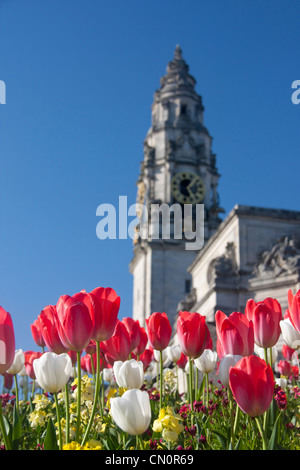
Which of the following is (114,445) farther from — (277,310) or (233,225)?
(233,225)

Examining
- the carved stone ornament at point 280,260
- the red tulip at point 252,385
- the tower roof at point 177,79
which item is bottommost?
the red tulip at point 252,385

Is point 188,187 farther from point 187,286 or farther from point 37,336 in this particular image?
point 37,336

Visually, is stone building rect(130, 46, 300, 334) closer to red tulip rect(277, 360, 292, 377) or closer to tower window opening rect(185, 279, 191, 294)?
tower window opening rect(185, 279, 191, 294)

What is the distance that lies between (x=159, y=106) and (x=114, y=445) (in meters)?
61.5

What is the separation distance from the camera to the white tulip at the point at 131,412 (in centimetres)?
317

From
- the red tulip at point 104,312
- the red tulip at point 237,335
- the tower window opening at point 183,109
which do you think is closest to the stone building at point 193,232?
the tower window opening at point 183,109

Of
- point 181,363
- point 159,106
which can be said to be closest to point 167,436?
point 181,363

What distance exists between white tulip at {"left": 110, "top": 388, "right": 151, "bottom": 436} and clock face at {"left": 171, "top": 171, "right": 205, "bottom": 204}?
55783mm

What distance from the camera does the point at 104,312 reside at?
4.05 meters

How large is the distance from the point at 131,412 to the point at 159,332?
1808 millimetres

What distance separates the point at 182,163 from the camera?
197 ft

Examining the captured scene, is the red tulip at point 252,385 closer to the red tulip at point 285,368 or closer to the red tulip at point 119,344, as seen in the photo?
the red tulip at point 119,344

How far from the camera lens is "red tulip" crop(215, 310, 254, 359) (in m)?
4.25

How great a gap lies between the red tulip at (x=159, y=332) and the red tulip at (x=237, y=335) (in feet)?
2.49
